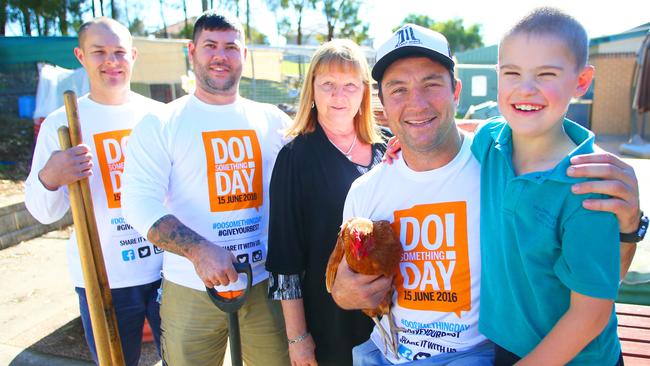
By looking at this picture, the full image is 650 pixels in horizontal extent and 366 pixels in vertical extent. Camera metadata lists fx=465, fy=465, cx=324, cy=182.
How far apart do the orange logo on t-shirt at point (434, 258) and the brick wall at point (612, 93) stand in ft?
49.7

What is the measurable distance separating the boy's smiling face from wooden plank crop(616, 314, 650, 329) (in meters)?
2.02

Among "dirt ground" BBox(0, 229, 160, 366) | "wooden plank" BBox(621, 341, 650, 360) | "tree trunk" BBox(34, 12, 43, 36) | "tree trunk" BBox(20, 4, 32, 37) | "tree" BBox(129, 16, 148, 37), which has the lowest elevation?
"dirt ground" BBox(0, 229, 160, 366)

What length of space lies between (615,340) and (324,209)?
1252 mm

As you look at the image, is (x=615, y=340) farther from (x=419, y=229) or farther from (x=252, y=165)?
(x=252, y=165)

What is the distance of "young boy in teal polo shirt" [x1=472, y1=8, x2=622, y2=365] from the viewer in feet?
4.42

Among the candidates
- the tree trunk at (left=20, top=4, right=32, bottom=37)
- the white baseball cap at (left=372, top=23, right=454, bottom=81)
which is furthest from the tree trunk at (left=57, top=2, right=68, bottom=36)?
the white baseball cap at (left=372, top=23, right=454, bottom=81)

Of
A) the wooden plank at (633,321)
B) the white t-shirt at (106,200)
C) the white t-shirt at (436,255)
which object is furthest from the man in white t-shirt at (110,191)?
the wooden plank at (633,321)

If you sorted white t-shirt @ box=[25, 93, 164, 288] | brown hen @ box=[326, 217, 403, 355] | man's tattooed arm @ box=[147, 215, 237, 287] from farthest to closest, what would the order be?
white t-shirt @ box=[25, 93, 164, 288], man's tattooed arm @ box=[147, 215, 237, 287], brown hen @ box=[326, 217, 403, 355]

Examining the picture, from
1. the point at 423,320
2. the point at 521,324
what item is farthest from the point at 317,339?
the point at 521,324

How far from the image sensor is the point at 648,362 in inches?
95.8

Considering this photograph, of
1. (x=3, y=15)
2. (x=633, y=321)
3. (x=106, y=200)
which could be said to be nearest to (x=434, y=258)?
(x=633, y=321)

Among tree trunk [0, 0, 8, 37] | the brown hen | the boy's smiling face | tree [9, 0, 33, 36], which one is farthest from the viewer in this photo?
tree [9, 0, 33, 36]

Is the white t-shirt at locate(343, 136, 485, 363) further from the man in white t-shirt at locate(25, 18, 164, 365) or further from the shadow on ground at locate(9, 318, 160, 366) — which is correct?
the shadow on ground at locate(9, 318, 160, 366)

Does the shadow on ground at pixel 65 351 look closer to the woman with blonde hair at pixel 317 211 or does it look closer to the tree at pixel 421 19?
the woman with blonde hair at pixel 317 211
